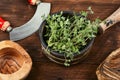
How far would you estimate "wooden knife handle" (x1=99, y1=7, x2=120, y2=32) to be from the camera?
3.72 feet

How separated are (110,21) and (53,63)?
239 mm

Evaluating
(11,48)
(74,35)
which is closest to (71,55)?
(74,35)

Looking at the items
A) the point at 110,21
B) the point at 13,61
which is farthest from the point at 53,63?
the point at 110,21

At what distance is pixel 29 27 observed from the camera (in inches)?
45.7

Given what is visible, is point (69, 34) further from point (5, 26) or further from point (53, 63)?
point (5, 26)

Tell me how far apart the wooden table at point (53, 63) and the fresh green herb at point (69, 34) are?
0.07 m

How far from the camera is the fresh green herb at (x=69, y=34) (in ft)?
3.32

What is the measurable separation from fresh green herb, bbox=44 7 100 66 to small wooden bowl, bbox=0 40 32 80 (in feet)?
0.29

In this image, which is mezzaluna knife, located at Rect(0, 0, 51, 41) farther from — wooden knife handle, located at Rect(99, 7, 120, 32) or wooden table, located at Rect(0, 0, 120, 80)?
wooden knife handle, located at Rect(99, 7, 120, 32)

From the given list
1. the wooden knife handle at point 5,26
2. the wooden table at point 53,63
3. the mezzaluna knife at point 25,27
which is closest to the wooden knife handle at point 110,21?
the wooden table at point 53,63

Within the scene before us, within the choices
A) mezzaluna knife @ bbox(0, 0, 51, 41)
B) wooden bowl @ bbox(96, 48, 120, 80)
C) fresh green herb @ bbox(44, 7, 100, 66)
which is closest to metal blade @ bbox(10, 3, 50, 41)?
mezzaluna knife @ bbox(0, 0, 51, 41)

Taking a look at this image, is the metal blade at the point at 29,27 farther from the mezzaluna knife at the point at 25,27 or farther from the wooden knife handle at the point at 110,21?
the wooden knife handle at the point at 110,21

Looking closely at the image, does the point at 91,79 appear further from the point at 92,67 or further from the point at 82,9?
the point at 82,9

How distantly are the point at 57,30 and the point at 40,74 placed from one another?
17 centimetres
